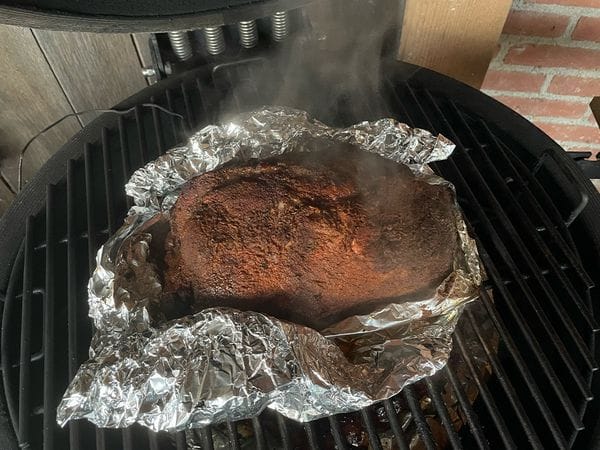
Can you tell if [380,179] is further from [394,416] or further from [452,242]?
[394,416]

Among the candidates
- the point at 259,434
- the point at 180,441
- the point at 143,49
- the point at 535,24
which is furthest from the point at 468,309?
the point at 143,49

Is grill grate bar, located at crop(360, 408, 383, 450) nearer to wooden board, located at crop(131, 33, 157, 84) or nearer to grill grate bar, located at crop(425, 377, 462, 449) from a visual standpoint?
grill grate bar, located at crop(425, 377, 462, 449)

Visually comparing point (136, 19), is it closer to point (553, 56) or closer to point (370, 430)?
point (370, 430)

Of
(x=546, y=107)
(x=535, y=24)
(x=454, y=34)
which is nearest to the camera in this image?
(x=454, y=34)

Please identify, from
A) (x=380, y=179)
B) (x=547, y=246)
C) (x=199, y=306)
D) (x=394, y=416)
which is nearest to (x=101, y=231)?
(x=199, y=306)

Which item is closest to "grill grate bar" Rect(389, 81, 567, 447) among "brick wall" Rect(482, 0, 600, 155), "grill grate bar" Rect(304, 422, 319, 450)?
"grill grate bar" Rect(304, 422, 319, 450)

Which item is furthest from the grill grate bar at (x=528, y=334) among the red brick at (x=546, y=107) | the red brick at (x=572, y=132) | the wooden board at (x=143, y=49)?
the wooden board at (x=143, y=49)

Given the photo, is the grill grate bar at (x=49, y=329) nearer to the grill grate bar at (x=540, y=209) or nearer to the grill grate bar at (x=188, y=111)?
the grill grate bar at (x=188, y=111)

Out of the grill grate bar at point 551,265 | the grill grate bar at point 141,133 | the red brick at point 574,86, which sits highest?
the grill grate bar at point 141,133
